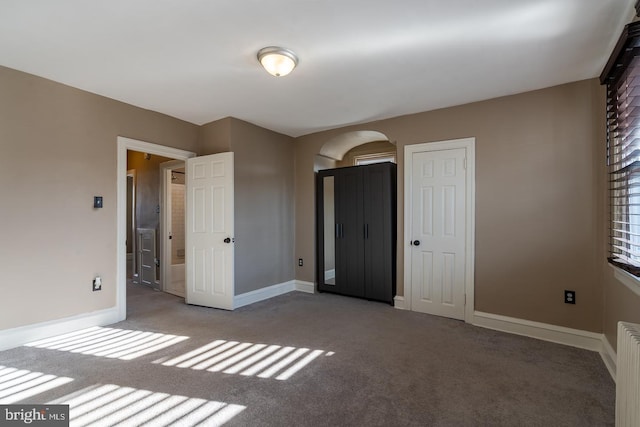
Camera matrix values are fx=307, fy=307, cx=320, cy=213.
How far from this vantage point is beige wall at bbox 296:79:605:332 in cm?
280

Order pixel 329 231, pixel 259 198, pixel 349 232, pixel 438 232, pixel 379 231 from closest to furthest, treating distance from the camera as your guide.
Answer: pixel 438 232 < pixel 379 231 < pixel 259 198 < pixel 349 232 < pixel 329 231

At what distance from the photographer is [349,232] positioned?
14.7ft

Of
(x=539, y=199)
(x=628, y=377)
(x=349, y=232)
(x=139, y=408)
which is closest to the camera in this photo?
(x=628, y=377)

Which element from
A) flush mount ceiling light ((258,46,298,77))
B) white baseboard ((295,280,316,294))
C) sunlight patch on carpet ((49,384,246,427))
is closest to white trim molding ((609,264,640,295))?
sunlight patch on carpet ((49,384,246,427))

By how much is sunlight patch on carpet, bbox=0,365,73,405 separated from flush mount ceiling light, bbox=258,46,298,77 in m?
2.71

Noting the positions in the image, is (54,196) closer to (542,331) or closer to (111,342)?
(111,342)

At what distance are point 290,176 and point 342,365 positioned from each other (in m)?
3.16

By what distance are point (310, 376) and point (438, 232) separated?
2.26 m

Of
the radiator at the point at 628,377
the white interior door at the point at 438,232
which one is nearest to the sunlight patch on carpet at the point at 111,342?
the white interior door at the point at 438,232

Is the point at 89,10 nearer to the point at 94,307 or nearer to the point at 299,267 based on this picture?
the point at 94,307

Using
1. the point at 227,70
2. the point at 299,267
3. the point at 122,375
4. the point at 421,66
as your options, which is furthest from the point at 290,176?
the point at 122,375

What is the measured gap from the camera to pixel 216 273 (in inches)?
154

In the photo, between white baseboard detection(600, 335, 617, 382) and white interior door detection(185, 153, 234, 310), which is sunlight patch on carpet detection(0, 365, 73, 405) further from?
white baseboard detection(600, 335, 617, 382)

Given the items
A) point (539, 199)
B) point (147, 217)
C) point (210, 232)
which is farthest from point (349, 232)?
point (147, 217)
